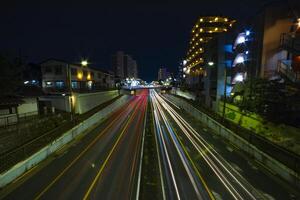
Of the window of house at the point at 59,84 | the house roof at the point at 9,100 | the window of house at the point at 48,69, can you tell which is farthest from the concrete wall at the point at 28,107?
the window of house at the point at 48,69

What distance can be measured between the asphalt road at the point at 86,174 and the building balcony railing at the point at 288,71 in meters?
20.6

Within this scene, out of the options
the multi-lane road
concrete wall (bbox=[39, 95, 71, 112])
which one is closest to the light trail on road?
the multi-lane road

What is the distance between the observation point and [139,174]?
550 inches

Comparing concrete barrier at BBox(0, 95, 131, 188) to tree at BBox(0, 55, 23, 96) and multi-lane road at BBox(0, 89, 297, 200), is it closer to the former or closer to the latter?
multi-lane road at BBox(0, 89, 297, 200)

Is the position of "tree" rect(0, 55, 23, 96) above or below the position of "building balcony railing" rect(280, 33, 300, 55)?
below

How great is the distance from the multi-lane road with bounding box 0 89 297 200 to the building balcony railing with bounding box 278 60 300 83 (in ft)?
40.1

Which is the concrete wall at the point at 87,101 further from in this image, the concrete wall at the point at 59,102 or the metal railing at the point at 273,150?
the metal railing at the point at 273,150

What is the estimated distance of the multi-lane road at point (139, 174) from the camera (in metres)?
11.6

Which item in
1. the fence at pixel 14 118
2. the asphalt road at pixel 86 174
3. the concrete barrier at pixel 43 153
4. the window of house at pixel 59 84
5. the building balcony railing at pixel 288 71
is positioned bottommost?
the asphalt road at pixel 86 174

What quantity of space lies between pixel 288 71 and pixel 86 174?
88.9 ft

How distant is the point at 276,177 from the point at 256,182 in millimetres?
1831

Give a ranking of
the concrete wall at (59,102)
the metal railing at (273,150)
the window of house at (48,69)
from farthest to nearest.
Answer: the window of house at (48,69), the concrete wall at (59,102), the metal railing at (273,150)

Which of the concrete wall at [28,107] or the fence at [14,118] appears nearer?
the fence at [14,118]

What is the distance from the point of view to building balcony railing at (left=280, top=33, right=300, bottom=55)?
88.4 feet
